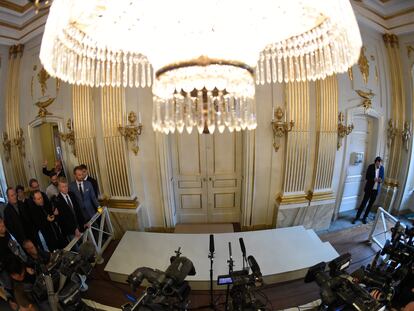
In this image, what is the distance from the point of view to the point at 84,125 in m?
3.45

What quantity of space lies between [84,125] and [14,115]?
861 mm

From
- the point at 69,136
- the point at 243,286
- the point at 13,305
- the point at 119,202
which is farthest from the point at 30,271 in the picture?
the point at 243,286

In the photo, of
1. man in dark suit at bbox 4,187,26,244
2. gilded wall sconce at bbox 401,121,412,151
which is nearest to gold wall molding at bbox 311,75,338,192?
gilded wall sconce at bbox 401,121,412,151

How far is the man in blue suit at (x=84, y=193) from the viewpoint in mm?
3172

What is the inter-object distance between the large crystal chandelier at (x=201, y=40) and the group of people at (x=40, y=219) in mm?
2274

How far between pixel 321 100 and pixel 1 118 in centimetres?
473

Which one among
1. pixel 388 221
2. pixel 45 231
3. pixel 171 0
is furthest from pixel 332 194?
pixel 45 231

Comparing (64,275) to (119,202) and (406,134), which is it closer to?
(119,202)

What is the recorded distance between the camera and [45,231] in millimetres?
2805

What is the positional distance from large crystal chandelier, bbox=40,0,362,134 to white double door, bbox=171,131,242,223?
2.87 m

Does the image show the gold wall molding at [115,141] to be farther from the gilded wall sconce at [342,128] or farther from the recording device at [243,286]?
the gilded wall sconce at [342,128]

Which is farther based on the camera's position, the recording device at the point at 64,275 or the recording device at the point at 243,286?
the recording device at the point at 64,275

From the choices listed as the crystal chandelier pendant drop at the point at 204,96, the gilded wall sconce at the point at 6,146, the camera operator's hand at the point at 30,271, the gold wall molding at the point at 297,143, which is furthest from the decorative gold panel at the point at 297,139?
the gilded wall sconce at the point at 6,146

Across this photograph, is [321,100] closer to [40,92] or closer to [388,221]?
[388,221]
